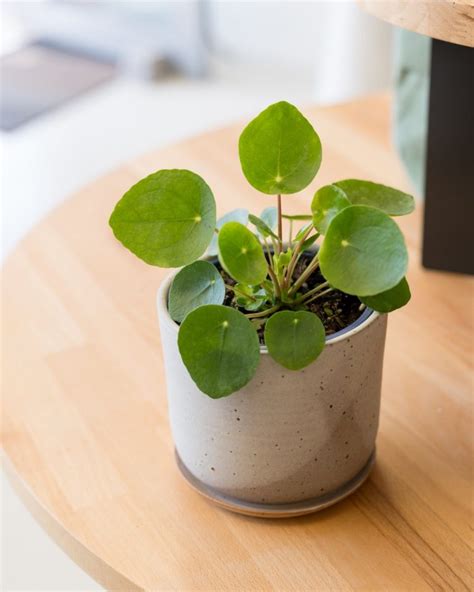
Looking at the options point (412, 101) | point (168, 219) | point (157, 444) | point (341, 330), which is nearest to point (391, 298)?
point (341, 330)

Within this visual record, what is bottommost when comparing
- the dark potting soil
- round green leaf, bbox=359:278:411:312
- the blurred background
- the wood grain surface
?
the blurred background

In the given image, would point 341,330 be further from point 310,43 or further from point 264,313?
point 310,43

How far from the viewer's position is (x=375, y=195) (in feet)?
2.07

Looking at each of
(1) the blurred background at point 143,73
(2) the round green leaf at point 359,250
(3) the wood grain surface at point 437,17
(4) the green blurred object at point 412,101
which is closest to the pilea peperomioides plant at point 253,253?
(2) the round green leaf at point 359,250

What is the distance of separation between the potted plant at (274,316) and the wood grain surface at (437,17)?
0.39ft

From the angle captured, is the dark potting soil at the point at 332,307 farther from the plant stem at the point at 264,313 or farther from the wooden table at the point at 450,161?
the wooden table at the point at 450,161

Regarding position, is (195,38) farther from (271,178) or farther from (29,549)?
(271,178)

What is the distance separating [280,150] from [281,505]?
0.87 ft

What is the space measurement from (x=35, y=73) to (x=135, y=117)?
44cm

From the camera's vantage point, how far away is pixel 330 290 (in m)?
0.62

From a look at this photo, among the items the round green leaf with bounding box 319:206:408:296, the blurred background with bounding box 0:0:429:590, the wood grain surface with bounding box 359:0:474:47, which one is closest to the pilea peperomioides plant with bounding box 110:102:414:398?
the round green leaf with bounding box 319:206:408:296

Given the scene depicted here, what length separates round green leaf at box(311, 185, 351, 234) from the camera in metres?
0.60

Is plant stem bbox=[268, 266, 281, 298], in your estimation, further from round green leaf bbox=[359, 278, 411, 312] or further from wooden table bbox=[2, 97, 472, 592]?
wooden table bbox=[2, 97, 472, 592]

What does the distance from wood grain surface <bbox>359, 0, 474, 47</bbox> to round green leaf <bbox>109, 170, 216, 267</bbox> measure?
20 cm
